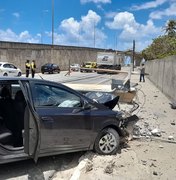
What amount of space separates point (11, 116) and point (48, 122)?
733mm

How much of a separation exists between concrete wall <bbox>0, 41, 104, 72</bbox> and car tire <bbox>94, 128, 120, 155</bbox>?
93.1 ft

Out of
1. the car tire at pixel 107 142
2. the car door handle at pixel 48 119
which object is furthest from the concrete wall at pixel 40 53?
the car door handle at pixel 48 119

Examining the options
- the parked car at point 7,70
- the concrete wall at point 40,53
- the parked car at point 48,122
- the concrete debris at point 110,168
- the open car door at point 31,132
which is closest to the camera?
the open car door at point 31,132

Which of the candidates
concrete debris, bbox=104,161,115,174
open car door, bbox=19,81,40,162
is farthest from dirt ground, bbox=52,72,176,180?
open car door, bbox=19,81,40,162

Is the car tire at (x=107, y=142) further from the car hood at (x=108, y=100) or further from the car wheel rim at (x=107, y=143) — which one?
the car hood at (x=108, y=100)

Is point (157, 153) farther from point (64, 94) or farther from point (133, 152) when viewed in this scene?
point (64, 94)

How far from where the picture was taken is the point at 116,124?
20.6 ft

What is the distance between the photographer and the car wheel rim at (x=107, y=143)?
20.0 ft

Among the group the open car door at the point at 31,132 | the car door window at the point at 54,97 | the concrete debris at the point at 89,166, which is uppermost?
the car door window at the point at 54,97

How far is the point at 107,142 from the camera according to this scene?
20.3 feet

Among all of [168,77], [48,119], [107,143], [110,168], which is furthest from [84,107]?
[168,77]

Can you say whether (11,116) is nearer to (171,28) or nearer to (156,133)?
(156,133)

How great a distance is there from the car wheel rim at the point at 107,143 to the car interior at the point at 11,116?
1665 mm

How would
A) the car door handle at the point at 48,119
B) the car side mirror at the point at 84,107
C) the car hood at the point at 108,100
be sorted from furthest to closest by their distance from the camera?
the car hood at the point at 108,100, the car side mirror at the point at 84,107, the car door handle at the point at 48,119
